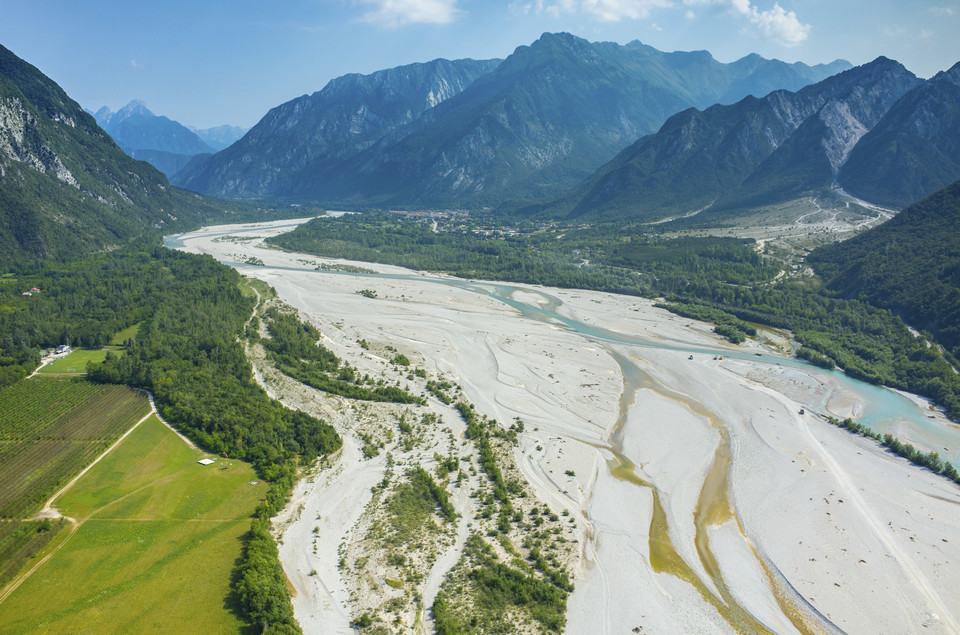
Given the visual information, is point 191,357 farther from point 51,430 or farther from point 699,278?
point 699,278

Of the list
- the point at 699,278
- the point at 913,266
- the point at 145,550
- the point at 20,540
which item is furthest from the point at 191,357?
the point at 913,266

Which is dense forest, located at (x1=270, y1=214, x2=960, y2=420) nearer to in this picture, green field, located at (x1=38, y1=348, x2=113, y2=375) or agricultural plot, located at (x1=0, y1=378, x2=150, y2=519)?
green field, located at (x1=38, y1=348, x2=113, y2=375)

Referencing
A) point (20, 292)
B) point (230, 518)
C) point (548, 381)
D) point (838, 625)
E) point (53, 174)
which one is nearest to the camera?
point (838, 625)

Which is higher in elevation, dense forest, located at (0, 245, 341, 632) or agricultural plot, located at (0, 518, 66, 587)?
dense forest, located at (0, 245, 341, 632)

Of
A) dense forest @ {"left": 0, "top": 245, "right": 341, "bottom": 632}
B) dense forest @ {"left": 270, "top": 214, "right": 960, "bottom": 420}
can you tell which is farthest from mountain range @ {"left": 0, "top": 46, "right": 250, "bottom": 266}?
dense forest @ {"left": 270, "top": 214, "right": 960, "bottom": 420}

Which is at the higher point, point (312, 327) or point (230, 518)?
point (312, 327)

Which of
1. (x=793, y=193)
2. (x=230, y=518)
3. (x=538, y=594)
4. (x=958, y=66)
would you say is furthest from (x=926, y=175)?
A: (x=230, y=518)

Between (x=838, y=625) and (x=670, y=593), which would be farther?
(x=670, y=593)

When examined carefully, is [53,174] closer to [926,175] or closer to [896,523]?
[896,523]
